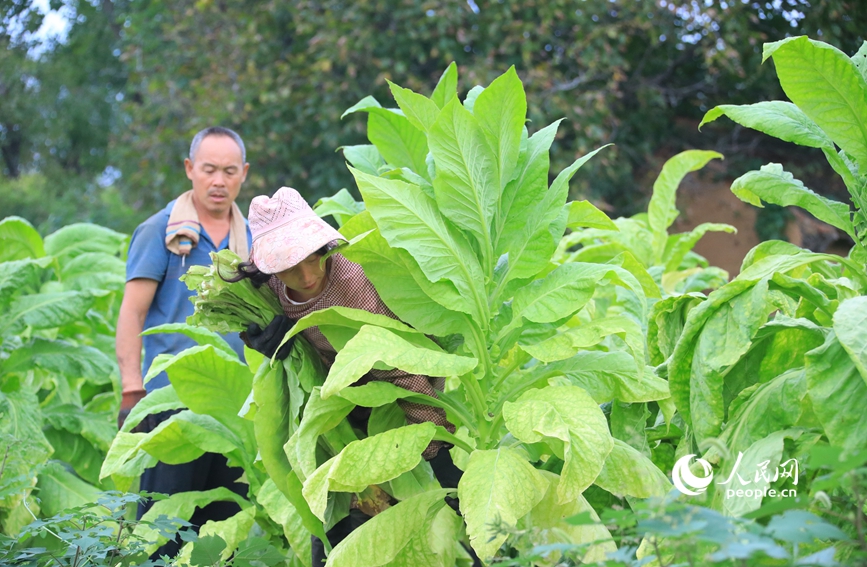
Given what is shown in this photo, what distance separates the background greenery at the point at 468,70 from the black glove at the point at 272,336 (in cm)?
528

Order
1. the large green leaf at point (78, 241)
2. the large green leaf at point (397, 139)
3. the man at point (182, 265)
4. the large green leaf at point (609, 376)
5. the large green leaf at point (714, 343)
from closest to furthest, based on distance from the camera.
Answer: the large green leaf at point (714, 343)
the large green leaf at point (609, 376)
the large green leaf at point (397, 139)
the man at point (182, 265)
the large green leaf at point (78, 241)

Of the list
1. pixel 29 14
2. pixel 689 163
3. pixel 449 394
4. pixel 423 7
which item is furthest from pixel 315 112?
pixel 29 14

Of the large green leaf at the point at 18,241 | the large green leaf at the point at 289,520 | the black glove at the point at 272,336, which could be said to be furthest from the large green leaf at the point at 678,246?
the large green leaf at the point at 18,241

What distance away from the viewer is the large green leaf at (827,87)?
1.90m

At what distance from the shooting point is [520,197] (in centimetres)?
221

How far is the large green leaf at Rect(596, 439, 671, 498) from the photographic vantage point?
2035 millimetres

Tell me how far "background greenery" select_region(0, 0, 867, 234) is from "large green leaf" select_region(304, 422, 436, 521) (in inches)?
215

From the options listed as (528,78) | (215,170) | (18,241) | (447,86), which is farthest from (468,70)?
(447,86)

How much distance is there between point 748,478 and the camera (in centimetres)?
179

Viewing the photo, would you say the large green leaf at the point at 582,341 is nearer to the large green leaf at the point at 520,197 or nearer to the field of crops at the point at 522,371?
the field of crops at the point at 522,371

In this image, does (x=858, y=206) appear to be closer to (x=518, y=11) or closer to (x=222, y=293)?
(x=222, y=293)

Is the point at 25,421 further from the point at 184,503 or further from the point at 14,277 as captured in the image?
the point at 184,503

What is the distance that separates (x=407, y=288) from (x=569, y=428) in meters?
0.49

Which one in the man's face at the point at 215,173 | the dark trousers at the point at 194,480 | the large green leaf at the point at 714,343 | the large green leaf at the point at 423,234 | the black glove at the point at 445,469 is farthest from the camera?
the man's face at the point at 215,173
